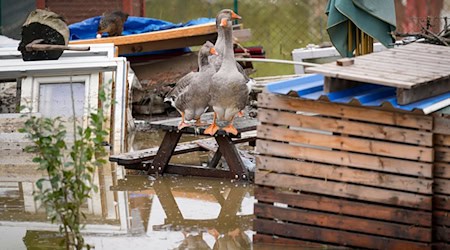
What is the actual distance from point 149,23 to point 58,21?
385 cm

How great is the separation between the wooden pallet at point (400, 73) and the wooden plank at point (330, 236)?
1.04 meters

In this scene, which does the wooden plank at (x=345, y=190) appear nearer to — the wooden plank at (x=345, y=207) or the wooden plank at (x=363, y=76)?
the wooden plank at (x=345, y=207)

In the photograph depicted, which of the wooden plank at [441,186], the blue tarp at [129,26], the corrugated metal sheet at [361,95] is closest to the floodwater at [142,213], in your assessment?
the corrugated metal sheet at [361,95]

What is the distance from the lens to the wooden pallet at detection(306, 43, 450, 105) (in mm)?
7211

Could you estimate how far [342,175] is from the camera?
24.8 ft

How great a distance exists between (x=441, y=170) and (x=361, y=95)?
79cm

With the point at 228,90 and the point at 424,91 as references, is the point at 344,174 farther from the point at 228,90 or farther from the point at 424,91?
the point at 228,90

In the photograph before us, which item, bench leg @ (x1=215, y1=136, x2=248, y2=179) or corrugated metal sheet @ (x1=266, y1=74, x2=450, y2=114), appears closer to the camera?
corrugated metal sheet @ (x1=266, y1=74, x2=450, y2=114)

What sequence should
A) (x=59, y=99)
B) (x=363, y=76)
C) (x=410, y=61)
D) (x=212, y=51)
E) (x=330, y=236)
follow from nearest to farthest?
(x=363, y=76)
(x=330, y=236)
(x=410, y=61)
(x=212, y=51)
(x=59, y=99)

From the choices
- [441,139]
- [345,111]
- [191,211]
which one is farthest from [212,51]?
[441,139]

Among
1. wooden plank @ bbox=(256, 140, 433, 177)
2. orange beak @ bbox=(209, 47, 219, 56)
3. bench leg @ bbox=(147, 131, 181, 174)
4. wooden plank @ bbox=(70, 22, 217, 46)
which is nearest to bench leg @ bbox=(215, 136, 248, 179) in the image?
bench leg @ bbox=(147, 131, 181, 174)

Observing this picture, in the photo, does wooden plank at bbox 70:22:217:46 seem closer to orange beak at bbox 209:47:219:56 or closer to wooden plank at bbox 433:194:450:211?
orange beak at bbox 209:47:219:56

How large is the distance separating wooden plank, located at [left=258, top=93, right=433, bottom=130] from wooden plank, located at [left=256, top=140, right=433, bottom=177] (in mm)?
270

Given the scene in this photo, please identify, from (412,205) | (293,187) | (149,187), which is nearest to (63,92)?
(149,187)
